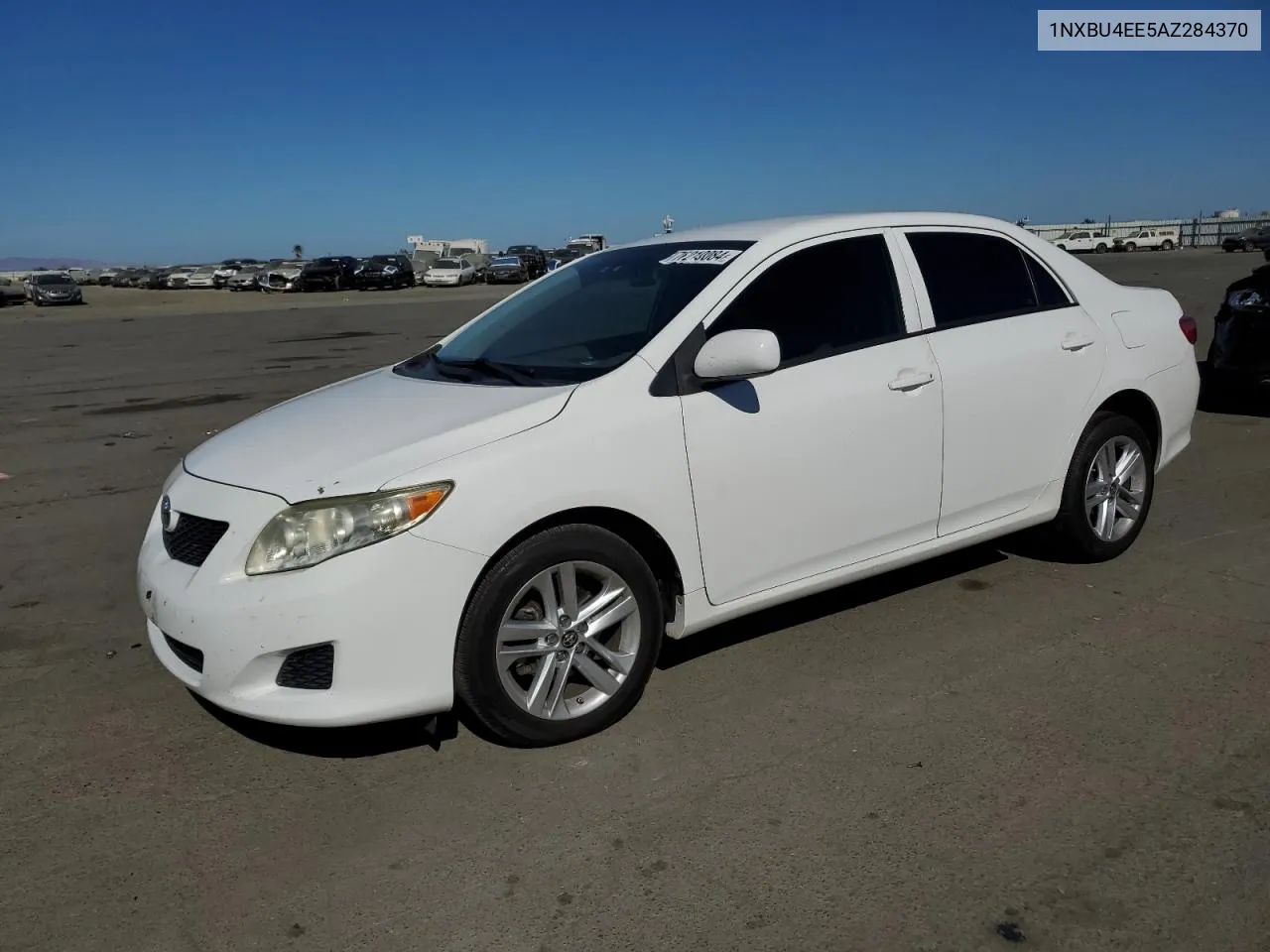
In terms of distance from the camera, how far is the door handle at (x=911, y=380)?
4.22 meters

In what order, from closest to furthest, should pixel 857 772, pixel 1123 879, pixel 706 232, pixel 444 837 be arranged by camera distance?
pixel 1123 879 → pixel 444 837 → pixel 857 772 → pixel 706 232

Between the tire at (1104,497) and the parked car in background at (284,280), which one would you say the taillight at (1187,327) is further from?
the parked car in background at (284,280)

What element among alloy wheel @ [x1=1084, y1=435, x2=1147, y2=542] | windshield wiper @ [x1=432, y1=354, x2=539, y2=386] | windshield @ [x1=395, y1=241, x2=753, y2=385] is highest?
windshield @ [x1=395, y1=241, x2=753, y2=385]

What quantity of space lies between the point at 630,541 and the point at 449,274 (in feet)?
167

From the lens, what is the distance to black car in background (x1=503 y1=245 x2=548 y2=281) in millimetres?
56525

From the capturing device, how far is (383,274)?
169ft

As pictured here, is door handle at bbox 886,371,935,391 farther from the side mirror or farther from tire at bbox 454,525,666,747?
tire at bbox 454,525,666,747

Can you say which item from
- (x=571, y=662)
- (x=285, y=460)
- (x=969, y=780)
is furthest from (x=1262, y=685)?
(x=285, y=460)

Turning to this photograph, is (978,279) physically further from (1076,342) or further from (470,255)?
(470,255)

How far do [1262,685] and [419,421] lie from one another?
10.3ft

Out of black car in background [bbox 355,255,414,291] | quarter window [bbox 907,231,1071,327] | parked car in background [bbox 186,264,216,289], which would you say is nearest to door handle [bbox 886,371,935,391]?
quarter window [bbox 907,231,1071,327]

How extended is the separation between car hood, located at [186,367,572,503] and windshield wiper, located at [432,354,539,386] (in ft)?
0.29

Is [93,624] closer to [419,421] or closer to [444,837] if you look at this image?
[419,421]

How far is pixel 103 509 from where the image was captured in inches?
279
